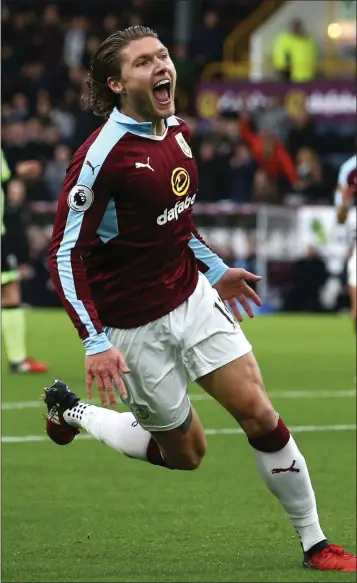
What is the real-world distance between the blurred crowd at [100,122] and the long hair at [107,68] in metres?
13.6

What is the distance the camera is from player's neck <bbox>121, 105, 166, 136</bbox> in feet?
18.6

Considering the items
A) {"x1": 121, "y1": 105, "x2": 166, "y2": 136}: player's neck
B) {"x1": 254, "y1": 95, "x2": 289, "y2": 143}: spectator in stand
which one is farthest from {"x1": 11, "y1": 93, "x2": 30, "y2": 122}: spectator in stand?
{"x1": 121, "y1": 105, "x2": 166, "y2": 136}: player's neck

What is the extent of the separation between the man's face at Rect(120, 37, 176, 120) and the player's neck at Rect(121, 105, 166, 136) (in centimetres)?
2

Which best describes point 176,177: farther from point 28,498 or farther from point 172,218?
point 28,498

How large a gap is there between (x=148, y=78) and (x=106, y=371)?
124 cm

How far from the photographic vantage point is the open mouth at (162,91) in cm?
554

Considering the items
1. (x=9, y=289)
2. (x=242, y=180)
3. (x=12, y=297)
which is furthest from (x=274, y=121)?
(x=9, y=289)

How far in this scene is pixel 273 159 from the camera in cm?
2286

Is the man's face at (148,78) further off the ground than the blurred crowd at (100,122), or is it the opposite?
the man's face at (148,78)

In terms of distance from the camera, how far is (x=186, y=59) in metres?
26.2

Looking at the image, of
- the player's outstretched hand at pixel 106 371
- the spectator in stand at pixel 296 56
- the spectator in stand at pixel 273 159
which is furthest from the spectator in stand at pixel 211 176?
the player's outstretched hand at pixel 106 371

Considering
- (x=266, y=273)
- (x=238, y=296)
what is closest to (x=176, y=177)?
(x=238, y=296)

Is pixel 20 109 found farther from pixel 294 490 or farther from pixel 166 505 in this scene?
pixel 294 490

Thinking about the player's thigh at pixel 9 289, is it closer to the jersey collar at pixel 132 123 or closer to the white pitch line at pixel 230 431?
the white pitch line at pixel 230 431
